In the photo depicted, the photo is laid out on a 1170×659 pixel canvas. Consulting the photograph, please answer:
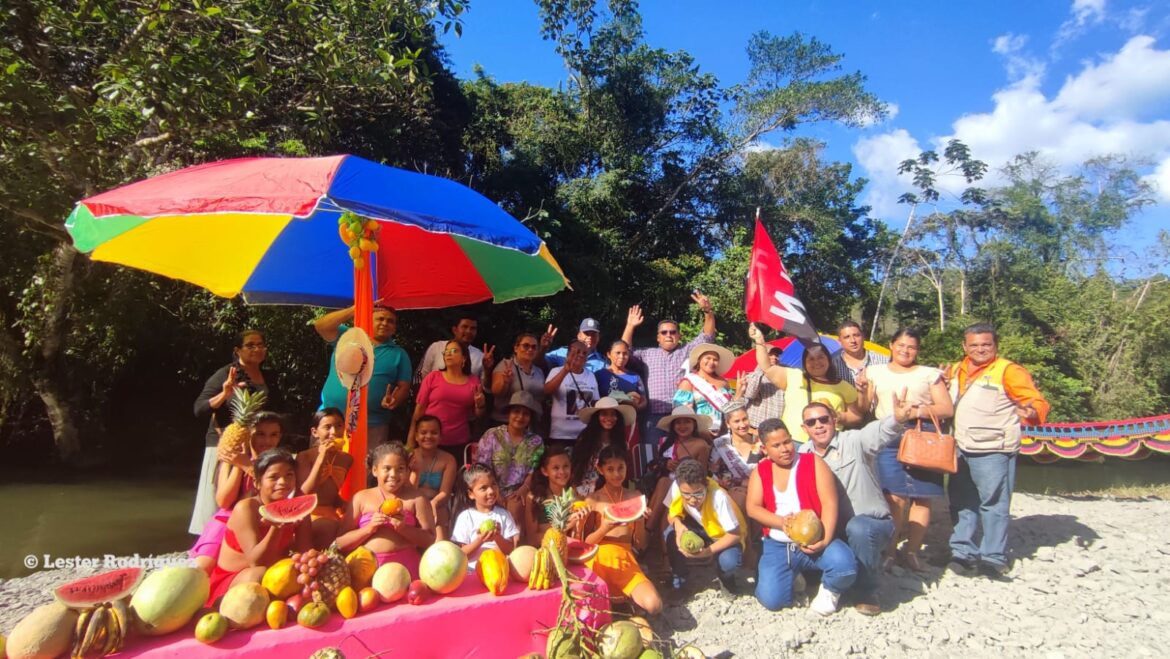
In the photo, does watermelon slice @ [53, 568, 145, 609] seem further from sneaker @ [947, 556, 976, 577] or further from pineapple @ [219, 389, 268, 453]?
sneaker @ [947, 556, 976, 577]

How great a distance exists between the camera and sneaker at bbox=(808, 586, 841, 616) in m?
3.61

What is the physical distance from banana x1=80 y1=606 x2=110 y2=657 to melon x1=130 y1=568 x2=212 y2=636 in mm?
117

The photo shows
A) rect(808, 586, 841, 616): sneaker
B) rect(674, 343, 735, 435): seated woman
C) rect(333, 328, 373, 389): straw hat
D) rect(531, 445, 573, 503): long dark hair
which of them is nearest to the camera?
rect(333, 328, 373, 389): straw hat

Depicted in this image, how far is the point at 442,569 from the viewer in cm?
277

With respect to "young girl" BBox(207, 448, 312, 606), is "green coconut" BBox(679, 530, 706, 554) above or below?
below

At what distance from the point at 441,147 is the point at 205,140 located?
5.76 meters

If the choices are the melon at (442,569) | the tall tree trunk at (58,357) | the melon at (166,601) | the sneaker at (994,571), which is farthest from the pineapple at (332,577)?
the tall tree trunk at (58,357)

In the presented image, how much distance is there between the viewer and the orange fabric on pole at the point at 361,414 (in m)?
3.28

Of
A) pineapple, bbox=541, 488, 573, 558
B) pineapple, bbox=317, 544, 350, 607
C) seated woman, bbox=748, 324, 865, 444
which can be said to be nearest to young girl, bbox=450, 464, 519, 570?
pineapple, bbox=541, 488, 573, 558

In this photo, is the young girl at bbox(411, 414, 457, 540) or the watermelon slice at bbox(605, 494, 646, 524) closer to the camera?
the watermelon slice at bbox(605, 494, 646, 524)

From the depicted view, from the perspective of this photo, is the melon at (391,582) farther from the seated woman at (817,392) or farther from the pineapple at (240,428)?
the seated woman at (817,392)

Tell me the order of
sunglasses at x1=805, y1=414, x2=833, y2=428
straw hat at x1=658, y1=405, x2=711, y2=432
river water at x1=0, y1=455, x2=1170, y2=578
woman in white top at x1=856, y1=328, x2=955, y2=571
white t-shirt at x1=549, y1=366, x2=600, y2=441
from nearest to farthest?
1. sunglasses at x1=805, y1=414, x2=833, y2=428
2. woman in white top at x1=856, y1=328, x2=955, y2=571
3. straw hat at x1=658, y1=405, x2=711, y2=432
4. white t-shirt at x1=549, y1=366, x2=600, y2=441
5. river water at x1=0, y1=455, x2=1170, y2=578

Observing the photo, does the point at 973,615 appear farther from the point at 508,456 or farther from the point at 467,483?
the point at 467,483

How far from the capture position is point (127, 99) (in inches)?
205
